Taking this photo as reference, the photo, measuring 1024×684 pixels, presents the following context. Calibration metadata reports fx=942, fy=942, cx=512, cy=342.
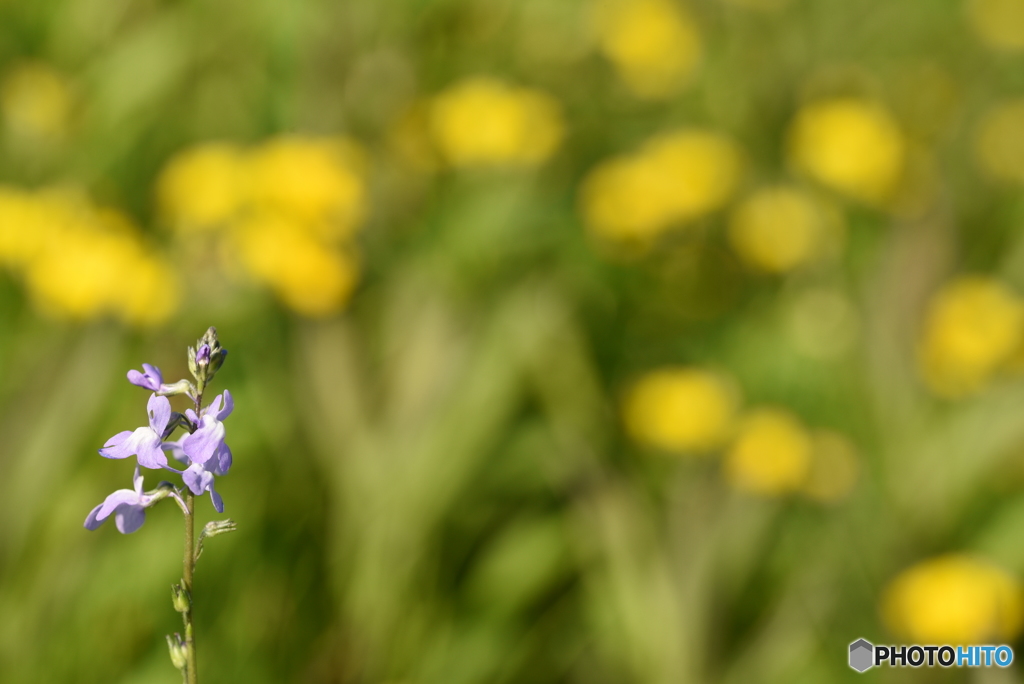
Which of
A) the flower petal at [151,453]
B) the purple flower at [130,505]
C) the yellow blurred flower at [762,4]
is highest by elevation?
the yellow blurred flower at [762,4]

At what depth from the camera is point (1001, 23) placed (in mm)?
3115

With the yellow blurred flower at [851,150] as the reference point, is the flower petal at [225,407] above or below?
below

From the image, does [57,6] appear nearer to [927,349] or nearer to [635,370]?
[635,370]

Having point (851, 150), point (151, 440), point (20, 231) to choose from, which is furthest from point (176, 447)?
point (851, 150)

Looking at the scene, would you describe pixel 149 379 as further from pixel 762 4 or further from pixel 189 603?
pixel 762 4

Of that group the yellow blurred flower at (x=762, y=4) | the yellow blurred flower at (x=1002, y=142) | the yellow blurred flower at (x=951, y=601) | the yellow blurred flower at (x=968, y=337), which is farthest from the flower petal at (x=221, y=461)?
the yellow blurred flower at (x=762, y=4)

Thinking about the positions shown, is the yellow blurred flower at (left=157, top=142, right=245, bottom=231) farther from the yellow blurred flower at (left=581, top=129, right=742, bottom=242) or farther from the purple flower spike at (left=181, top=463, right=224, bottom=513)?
the purple flower spike at (left=181, top=463, right=224, bottom=513)

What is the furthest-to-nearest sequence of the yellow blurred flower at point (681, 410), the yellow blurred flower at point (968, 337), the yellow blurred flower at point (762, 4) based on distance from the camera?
1. the yellow blurred flower at point (762, 4)
2. the yellow blurred flower at point (968, 337)
3. the yellow blurred flower at point (681, 410)

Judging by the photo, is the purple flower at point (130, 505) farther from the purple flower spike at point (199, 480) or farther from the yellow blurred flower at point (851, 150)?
the yellow blurred flower at point (851, 150)

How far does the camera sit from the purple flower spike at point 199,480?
0.55 meters

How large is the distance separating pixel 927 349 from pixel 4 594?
1740 mm

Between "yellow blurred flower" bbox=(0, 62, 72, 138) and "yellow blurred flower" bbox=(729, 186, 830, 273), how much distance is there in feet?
5.32

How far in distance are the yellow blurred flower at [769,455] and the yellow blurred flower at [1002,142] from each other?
1.31 meters

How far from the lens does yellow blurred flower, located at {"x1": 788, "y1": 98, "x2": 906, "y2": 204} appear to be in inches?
90.6
